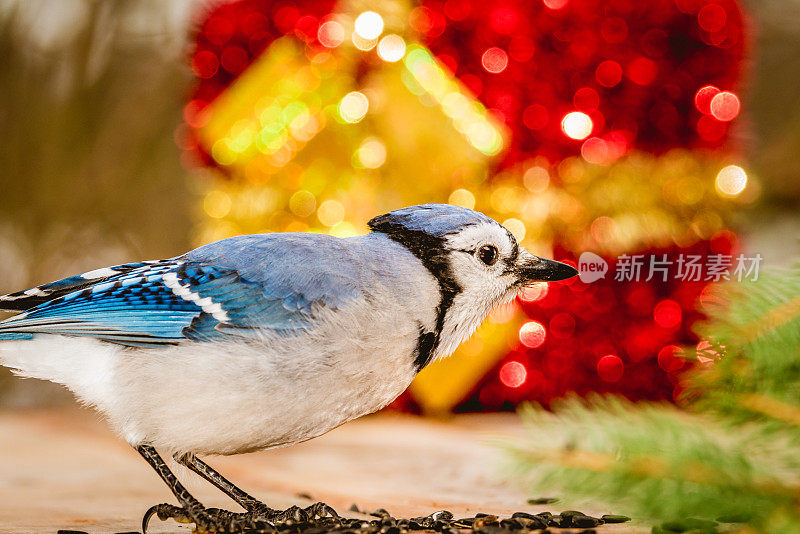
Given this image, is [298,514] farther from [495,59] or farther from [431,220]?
[495,59]

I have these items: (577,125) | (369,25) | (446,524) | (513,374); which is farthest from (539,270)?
(513,374)

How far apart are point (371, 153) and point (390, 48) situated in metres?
0.23

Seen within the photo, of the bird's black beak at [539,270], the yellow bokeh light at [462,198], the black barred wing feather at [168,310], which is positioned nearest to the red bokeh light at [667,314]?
the yellow bokeh light at [462,198]

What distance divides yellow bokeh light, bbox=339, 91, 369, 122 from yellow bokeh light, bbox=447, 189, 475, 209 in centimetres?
26

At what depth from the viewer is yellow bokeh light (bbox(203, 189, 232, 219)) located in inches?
63.9

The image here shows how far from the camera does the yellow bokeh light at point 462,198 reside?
1.52m

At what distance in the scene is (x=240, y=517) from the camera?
0.87 meters

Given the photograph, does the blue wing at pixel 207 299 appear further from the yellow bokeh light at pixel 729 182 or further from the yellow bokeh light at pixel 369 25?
the yellow bokeh light at pixel 729 182

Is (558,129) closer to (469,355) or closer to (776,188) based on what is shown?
(469,355)

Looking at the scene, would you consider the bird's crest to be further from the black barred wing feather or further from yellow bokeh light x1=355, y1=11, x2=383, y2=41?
yellow bokeh light x1=355, y1=11, x2=383, y2=41

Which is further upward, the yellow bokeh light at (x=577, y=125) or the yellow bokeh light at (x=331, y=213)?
the yellow bokeh light at (x=577, y=125)

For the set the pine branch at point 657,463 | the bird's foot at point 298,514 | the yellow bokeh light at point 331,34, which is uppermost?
the yellow bokeh light at point 331,34

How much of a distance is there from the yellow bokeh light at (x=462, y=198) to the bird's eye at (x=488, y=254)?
0.62 meters

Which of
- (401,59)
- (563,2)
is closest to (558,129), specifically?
(563,2)
